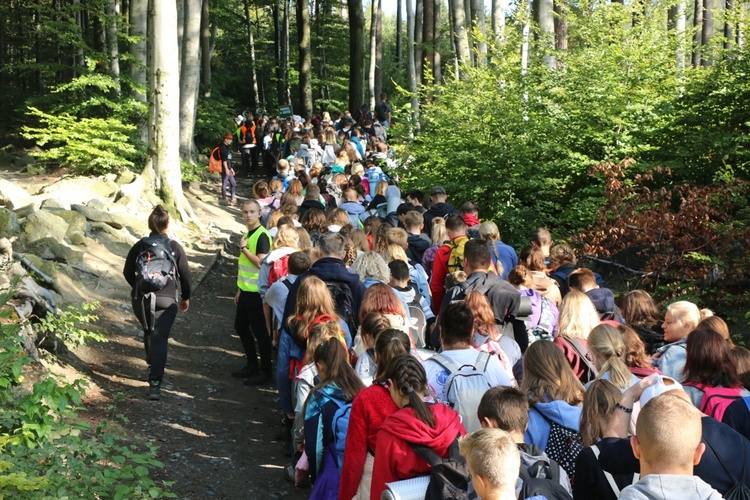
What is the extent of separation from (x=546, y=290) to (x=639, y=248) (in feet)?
11.7

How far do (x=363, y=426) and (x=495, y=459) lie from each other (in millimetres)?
1483

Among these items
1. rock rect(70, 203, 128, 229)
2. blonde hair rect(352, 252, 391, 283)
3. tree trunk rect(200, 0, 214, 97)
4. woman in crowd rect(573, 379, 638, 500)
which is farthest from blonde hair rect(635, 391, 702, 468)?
tree trunk rect(200, 0, 214, 97)

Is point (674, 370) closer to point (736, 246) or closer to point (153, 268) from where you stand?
point (736, 246)

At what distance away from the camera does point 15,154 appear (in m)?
22.7

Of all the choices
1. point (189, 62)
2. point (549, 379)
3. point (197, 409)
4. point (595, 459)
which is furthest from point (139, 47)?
point (595, 459)

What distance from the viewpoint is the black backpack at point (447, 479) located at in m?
4.24

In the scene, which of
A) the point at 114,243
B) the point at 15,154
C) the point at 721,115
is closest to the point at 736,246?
the point at 721,115

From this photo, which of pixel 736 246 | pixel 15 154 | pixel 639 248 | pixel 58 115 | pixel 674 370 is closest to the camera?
pixel 674 370

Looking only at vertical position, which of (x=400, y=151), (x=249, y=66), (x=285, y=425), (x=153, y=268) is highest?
(x=249, y=66)

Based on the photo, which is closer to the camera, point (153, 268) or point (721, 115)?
point (153, 268)

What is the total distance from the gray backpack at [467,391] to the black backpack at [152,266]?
4.31 metres

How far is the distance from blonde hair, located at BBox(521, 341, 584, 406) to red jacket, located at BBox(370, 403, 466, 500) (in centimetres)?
65

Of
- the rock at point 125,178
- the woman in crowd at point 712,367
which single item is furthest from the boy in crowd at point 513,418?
the rock at point 125,178

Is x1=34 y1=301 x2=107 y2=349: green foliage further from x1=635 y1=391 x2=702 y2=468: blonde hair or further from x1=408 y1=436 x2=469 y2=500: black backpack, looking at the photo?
x1=635 y1=391 x2=702 y2=468: blonde hair
